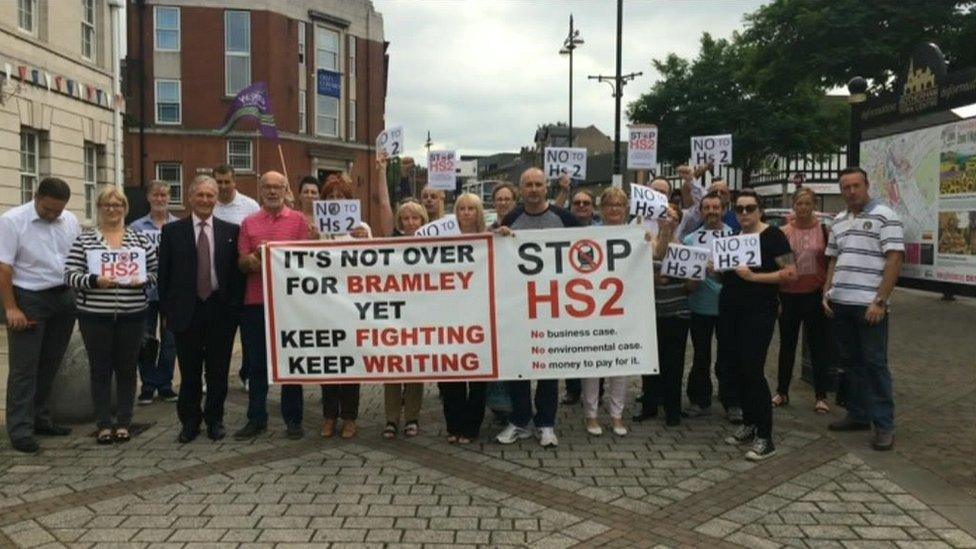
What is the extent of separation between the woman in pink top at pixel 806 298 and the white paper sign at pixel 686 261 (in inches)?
57.4

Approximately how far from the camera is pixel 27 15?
1736 cm

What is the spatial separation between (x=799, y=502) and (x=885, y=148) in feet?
16.9

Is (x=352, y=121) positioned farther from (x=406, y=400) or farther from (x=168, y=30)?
(x=406, y=400)

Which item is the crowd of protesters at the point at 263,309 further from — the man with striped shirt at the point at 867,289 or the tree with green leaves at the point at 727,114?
the tree with green leaves at the point at 727,114

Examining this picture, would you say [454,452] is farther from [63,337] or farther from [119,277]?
[63,337]

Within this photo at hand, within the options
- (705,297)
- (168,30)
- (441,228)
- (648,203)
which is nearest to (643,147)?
(705,297)

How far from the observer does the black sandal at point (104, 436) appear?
648cm

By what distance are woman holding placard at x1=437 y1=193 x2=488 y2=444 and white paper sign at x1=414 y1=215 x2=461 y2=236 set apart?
202 millimetres

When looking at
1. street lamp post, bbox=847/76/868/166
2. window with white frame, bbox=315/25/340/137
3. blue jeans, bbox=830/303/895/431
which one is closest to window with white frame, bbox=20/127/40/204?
street lamp post, bbox=847/76/868/166

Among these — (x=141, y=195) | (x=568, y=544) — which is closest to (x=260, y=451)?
(x=568, y=544)

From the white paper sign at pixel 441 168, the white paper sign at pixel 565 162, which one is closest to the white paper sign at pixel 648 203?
the white paper sign at pixel 565 162

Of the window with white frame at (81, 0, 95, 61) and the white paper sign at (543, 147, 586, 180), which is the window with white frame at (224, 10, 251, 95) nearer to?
the window with white frame at (81, 0, 95, 61)

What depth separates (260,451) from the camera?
20.7 ft

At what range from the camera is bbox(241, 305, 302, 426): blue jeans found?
6641mm
